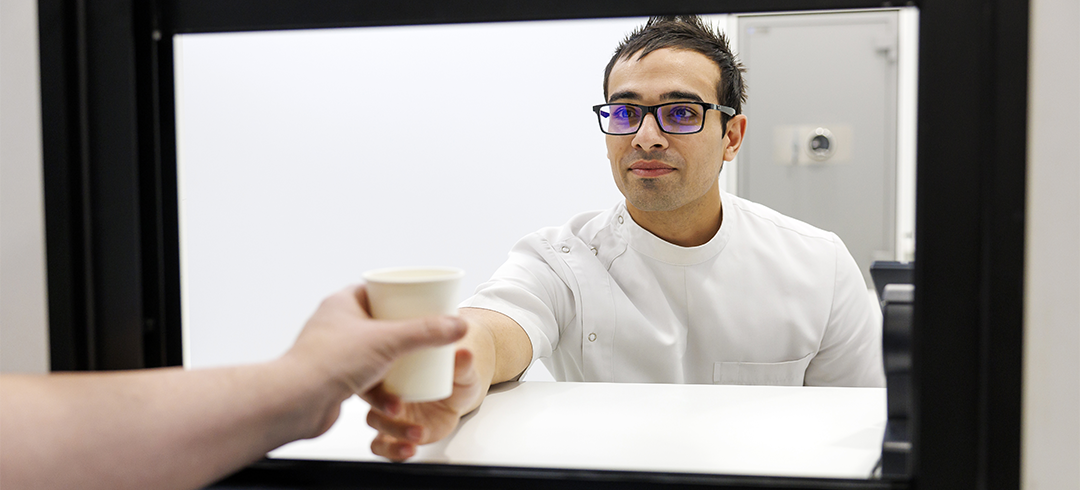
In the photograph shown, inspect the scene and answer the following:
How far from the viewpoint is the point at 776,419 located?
688 mm

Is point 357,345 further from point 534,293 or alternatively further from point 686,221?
point 686,221

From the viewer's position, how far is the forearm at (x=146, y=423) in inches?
16.6

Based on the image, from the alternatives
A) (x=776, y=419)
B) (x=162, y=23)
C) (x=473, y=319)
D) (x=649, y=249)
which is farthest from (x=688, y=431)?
(x=649, y=249)

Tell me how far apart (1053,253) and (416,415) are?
53 cm

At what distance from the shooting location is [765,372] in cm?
134

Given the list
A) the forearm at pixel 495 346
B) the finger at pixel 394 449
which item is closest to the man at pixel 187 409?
the finger at pixel 394 449

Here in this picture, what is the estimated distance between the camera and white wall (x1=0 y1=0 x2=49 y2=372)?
1.88 feet

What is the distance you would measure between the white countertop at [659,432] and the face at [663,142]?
62cm

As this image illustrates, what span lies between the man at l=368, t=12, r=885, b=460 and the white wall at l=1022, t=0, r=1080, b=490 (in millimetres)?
842

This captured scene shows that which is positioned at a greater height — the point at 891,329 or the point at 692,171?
the point at 692,171

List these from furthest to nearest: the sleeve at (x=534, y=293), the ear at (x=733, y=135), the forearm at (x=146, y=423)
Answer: the ear at (x=733, y=135)
the sleeve at (x=534, y=293)
the forearm at (x=146, y=423)

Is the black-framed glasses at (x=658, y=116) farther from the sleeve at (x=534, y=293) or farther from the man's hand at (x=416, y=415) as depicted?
the man's hand at (x=416, y=415)

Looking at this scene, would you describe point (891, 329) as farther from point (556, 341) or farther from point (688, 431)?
point (556, 341)

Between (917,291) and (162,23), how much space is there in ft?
2.16
